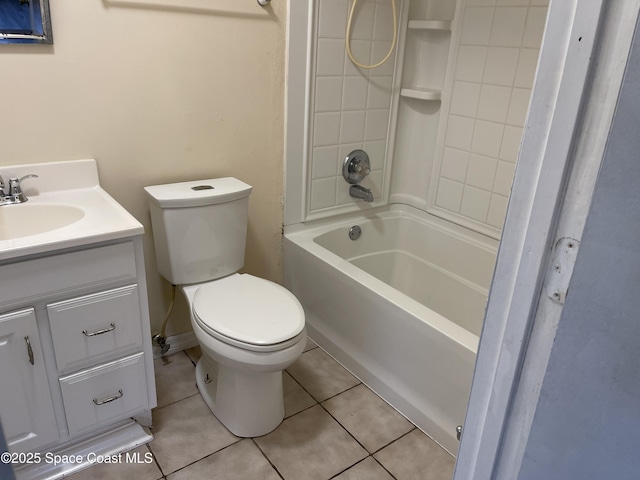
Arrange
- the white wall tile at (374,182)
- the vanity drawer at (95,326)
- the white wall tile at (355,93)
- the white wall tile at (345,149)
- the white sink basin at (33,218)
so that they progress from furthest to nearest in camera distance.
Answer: the white wall tile at (374,182), the white wall tile at (345,149), the white wall tile at (355,93), the white sink basin at (33,218), the vanity drawer at (95,326)

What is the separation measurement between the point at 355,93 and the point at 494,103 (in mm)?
609

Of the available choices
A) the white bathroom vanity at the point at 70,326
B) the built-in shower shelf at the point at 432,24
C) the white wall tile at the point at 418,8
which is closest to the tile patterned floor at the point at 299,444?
the white bathroom vanity at the point at 70,326

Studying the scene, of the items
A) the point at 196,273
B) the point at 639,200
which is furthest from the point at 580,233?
the point at 196,273

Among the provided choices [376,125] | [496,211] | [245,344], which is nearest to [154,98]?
[245,344]

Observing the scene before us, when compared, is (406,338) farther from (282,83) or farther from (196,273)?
(282,83)

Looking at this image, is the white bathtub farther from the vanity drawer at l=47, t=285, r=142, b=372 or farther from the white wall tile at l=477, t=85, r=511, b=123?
the vanity drawer at l=47, t=285, r=142, b=372

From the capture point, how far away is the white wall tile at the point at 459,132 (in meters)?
2.24

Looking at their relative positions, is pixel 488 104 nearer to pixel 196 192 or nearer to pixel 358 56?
pixel 358 56

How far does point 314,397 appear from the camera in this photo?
1.97m

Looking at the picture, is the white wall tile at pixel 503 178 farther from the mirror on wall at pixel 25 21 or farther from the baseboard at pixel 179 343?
the mirror on wall at pixel 25 21

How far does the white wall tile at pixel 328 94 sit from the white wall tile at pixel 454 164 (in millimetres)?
580

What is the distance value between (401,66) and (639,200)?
6.67 feet

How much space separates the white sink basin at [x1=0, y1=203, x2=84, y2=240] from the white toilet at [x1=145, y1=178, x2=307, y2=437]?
0.29 m

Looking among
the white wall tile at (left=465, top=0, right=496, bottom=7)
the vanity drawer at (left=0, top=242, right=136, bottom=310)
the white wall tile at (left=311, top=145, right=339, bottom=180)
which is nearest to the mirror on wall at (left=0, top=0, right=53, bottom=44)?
the vanity drawer at (left=0, top=242, right=136, bottom=310)
